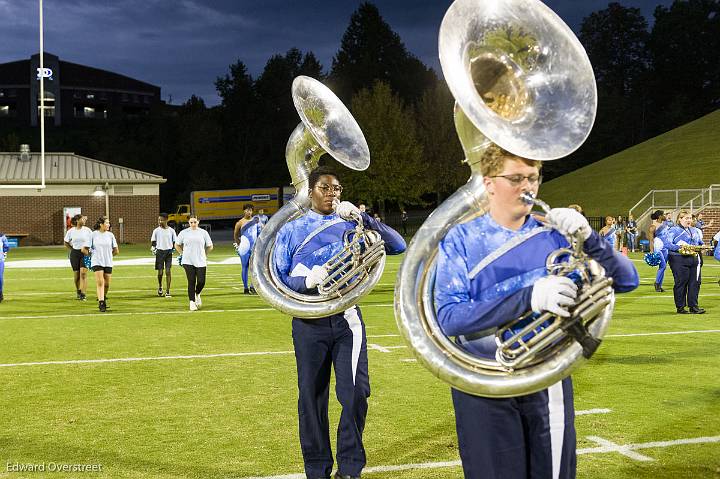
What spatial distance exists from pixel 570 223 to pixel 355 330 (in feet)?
7.96

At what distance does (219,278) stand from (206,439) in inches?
573

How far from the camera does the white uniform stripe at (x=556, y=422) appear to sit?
2768 mm

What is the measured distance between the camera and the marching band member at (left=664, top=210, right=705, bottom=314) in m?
12.8

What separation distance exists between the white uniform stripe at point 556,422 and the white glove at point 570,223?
579 millimetres

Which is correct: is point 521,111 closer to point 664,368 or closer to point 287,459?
point 287,459

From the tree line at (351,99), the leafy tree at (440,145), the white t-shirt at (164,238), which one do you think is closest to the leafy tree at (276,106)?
the tree line at (351,99)

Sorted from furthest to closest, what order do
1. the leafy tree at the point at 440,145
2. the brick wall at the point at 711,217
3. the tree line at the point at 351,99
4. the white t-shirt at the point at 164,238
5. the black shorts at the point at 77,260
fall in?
the tree line at the point at 351,99 → the leafy tree at the point at 440,145 → the brick wall at the point at 711,217 → the white t-shirt at the point at 164,238 → the black shorts at the point at 77,260

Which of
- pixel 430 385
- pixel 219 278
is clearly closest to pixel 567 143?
pixel 430 385

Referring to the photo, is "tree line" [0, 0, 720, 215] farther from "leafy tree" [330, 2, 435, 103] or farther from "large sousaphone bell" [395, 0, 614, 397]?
"large sousaphone bell" [395, 0, 614, 397]

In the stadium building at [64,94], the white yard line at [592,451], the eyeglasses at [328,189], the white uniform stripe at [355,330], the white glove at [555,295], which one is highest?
the stadium building at [64,94]

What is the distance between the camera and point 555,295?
8.11 feet

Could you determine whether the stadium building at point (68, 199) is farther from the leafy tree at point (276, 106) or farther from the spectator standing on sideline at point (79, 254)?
the leafy tree at point (276, 106)

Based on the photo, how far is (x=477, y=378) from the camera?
2.63 m

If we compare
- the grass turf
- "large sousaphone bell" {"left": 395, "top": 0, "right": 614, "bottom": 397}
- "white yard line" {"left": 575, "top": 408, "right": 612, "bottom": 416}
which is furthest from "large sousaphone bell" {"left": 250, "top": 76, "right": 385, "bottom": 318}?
the grass turf
